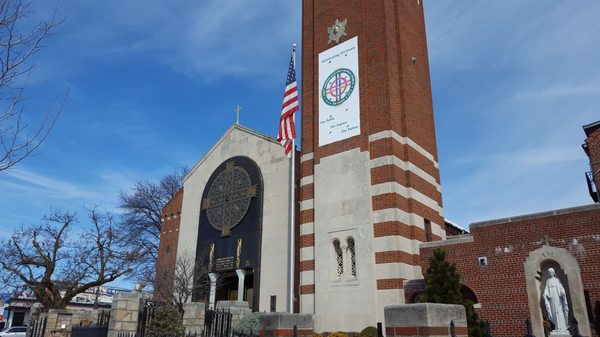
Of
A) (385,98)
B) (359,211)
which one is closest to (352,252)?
(359,211)

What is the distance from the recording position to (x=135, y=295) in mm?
17312

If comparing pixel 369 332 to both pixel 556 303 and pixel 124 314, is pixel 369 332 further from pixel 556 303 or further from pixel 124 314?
pixel 124 314

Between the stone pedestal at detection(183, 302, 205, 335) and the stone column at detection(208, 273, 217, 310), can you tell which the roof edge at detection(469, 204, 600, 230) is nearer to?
the stone pedestal at detection(183, 302, 205, 335)

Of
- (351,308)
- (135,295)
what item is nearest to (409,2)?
(351,308)

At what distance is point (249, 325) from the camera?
17.2m

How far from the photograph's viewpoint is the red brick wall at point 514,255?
17.5 meters

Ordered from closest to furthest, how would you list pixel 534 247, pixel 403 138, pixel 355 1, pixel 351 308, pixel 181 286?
1. pixel 534 247
2. pixel 351 308
3. pixel 403 138
4. pixel 355 1
5. pixel 181 286

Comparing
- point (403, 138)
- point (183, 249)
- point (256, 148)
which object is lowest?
point (183, 249)

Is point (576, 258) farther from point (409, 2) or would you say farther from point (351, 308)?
point (409, 2)

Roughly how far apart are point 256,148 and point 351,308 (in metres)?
13.5

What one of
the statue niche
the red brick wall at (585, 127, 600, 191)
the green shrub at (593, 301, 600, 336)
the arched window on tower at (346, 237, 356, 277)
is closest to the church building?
the arched window on tower at (346, 237, 356, 277)

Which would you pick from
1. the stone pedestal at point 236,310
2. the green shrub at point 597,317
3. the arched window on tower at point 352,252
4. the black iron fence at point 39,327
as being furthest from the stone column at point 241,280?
the green shrub at point 597,317

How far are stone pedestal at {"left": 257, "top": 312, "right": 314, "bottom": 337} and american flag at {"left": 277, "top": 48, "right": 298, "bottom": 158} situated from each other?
45.6 feet

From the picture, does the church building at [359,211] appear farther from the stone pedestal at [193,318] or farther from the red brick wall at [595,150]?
the red brick wall at [595,150]
